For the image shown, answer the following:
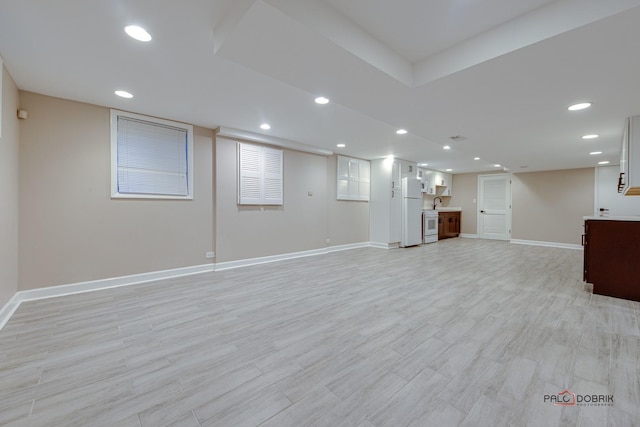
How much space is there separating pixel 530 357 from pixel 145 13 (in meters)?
3.66

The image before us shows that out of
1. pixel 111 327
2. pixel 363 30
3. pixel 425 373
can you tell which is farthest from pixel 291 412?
pixel 363 30

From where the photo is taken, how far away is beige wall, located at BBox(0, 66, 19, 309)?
241 cm

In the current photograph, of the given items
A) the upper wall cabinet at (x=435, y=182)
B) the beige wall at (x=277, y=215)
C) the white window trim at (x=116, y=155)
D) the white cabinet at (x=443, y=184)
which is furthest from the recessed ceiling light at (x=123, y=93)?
the white cabinet at (x=443, y=184)

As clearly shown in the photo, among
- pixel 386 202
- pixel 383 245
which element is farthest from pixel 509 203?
pixel 383 245

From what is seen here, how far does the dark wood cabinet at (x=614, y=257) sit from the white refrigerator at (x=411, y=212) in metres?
3.76

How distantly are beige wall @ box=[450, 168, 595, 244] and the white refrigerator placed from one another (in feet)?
11.0

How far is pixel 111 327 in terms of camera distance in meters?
2.34

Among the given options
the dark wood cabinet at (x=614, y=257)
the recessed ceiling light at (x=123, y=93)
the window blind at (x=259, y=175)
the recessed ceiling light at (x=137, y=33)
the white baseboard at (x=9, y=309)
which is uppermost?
the recessed ceiling light at (x=123, y=93)

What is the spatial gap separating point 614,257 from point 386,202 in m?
4.13

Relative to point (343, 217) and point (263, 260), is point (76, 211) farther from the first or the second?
point (343, 217)

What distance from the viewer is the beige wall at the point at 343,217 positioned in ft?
20.4

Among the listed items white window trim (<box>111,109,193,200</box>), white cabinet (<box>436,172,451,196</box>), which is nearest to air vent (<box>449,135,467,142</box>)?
white window trim (<box>111,109,193,200</box>)

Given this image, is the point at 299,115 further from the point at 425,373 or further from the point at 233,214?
the point at 425,373

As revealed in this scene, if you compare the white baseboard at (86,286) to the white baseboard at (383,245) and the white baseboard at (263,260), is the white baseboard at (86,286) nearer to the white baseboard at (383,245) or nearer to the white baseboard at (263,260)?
the white baseboard at (263,260)
